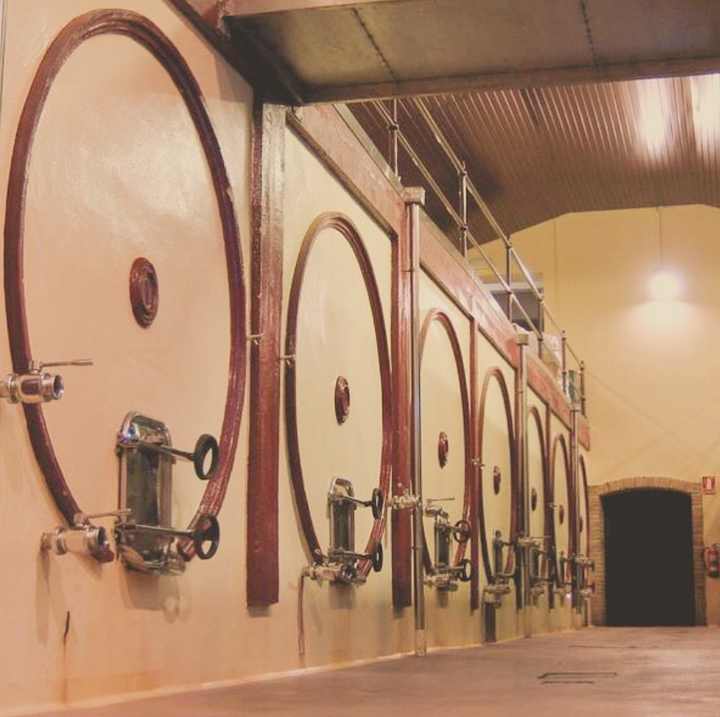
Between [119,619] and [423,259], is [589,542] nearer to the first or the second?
[423,259]

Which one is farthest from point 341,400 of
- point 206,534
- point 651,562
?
point 651,562

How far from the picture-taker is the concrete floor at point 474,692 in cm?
327

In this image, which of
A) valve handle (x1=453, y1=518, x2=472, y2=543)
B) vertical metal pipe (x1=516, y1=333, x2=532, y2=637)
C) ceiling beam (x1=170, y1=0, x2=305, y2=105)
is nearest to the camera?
ceiling beam (x1=170, y1=0, x2=305, y2=105)

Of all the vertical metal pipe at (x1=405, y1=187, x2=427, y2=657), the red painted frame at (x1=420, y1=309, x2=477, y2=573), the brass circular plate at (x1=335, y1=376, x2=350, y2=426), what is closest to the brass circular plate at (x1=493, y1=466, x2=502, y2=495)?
the red painted frame at (x1=420, y1=309, x2=477, y2=573)

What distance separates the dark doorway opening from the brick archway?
0.51 m

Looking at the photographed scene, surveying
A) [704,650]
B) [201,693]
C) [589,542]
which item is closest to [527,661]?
[704,650]

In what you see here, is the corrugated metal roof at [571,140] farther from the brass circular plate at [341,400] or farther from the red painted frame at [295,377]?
the brass circular plate at [341,400]

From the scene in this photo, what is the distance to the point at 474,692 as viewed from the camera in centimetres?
398

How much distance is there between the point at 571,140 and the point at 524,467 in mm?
4010

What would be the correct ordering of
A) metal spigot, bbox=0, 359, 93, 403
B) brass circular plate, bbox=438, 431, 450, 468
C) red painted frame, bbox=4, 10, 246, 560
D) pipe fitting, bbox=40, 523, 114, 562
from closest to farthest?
1. metal spigot, bbox=0, 359, 93, 403
2. red painted frame, bbox=4, 10, 246, 560
3. pipe fitting, bbox=40, 523, 114, 562
4. brass circular plate, bbox=438, 431, 450, 468

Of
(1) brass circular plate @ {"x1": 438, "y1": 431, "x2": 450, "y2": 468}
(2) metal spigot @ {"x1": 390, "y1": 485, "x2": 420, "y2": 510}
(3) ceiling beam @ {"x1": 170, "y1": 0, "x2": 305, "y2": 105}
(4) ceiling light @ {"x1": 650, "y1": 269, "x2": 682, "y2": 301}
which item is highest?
(4) ceiling light @ {"x1": 650, "y1": 269, "x2": 682, "y2": 301}

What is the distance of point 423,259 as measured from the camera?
25.7 feet

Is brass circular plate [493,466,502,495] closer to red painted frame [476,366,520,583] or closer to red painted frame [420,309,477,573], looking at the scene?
red painted frame [476,366,520,583]

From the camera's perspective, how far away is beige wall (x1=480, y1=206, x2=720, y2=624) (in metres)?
16.9
